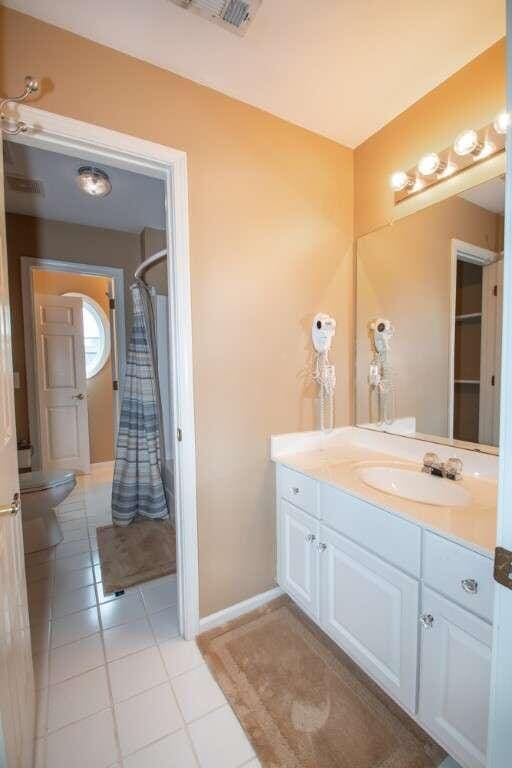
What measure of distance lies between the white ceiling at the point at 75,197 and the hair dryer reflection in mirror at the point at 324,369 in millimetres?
1567

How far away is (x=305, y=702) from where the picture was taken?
48.1 inches

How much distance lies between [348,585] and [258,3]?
6.74ft

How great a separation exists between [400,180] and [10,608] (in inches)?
85.4

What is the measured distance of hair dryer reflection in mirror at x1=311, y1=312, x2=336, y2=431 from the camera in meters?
1.72

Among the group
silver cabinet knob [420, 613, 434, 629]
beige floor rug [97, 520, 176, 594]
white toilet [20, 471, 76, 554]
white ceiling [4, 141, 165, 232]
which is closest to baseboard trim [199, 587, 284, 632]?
beige floor rug [97, 520, 176, 594]

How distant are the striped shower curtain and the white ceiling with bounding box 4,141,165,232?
0.63m

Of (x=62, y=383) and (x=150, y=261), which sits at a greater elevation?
(x=150, y=261)

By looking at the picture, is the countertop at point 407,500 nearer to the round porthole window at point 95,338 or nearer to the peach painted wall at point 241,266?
the peach painted wall at point 241,266

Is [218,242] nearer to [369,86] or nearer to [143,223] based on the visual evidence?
[369,86]

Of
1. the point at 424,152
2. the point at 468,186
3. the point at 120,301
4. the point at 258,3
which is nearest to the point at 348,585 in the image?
the point at 468,186

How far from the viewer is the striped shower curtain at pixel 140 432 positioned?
8.70 feet

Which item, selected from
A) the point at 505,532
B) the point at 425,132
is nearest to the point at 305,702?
the point at 505,532

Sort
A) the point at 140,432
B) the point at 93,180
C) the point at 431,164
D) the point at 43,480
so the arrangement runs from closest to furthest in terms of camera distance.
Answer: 1. the point at 431,164
2. the point at 93,180
3. the point at 43,480
4. the point at 140,432

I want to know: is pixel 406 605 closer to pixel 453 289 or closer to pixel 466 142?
pixel 453 289
